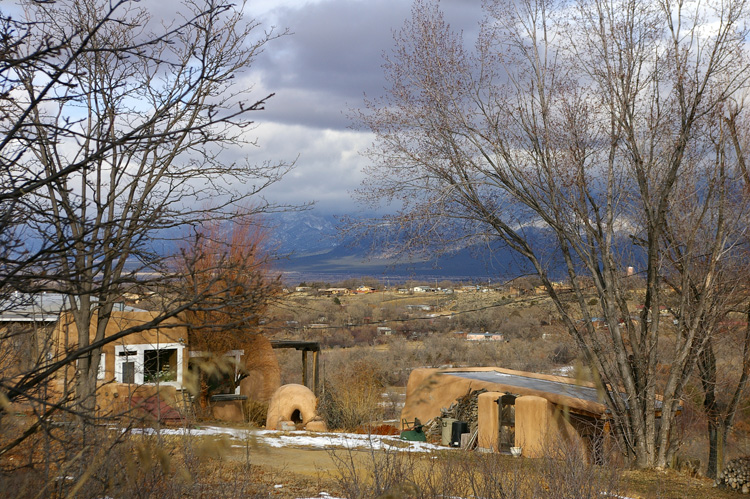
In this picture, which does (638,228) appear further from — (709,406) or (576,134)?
(709,406)

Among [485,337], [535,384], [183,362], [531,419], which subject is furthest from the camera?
[485,337]

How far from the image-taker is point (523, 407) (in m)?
16.3

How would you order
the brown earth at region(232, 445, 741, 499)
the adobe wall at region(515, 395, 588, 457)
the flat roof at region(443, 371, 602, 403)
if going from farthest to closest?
the flat roof at region(443, 371, 602, 403), the adobe wall at region(515, 395, 588, 457), the brown earth at region(232, 445, 741, 499)

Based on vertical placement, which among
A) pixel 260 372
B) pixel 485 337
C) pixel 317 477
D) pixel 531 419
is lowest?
pixel 485 337

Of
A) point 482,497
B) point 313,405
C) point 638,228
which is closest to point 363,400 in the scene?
point 313,405

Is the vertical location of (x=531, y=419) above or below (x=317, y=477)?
below

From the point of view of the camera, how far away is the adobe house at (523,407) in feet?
52.3

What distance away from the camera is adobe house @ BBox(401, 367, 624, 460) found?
15938mm

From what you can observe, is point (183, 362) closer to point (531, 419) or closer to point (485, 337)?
point (531, 419)

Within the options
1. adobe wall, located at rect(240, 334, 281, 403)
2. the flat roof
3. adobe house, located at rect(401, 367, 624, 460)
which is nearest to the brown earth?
adobe house, located at rect(401, 367, 624, 460)

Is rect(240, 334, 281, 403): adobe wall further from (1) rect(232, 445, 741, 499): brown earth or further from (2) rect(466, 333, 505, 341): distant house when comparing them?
(2) rect(466, 333, 505, 341): distant house

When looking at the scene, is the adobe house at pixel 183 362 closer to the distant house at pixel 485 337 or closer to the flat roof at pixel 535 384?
the flat roof at pixel 535 384

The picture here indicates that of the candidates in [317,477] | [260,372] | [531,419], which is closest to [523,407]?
[531,419]

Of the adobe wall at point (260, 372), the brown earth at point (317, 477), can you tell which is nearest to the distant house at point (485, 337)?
the adobe wall at point (260, 372)
